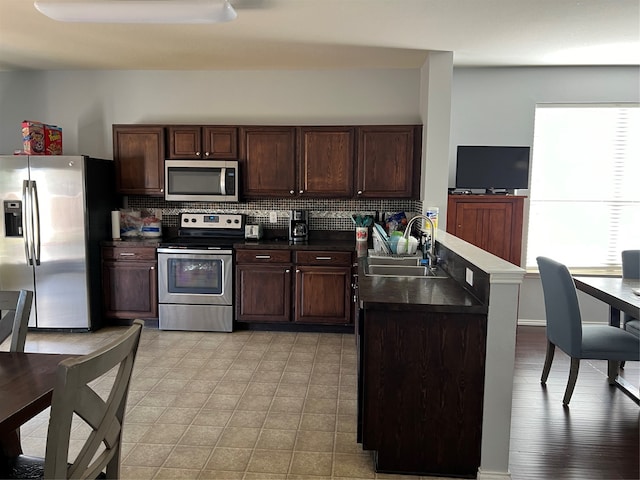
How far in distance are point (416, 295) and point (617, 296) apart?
1.48m

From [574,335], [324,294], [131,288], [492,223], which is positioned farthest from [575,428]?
[131,288]

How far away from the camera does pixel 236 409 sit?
9.95 ft

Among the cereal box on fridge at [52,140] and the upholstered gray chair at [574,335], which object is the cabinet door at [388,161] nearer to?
the upholstered gray chair at [574,335]

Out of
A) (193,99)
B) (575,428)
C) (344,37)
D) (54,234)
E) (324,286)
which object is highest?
(344,37)

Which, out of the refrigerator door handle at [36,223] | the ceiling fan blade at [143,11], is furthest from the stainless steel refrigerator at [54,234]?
the ceiling fan blade at [143,11]

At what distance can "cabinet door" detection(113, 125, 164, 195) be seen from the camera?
187 inches

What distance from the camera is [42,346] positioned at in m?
4.14

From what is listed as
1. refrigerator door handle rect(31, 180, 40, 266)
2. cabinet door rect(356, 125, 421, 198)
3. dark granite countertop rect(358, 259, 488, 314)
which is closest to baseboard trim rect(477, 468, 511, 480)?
dark granite countertop rect(358, 259, 488, 314)

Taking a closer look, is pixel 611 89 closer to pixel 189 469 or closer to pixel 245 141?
pixel 245 141

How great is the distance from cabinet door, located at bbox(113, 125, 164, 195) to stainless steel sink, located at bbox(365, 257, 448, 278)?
251 cm

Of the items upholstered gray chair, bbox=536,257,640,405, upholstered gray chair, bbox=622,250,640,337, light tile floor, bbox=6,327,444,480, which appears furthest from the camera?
upholstered gray chair, bbox=622,250,640,337

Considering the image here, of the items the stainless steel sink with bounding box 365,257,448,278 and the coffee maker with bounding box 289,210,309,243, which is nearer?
the stainless steel sink with bounding box 365,257,448,278

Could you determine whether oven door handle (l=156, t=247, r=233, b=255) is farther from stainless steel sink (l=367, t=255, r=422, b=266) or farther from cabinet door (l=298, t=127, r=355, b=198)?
stainless steel sink (l=367, t=255, r=422, b=266)

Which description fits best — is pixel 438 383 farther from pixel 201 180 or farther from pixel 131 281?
pixel 131 281
